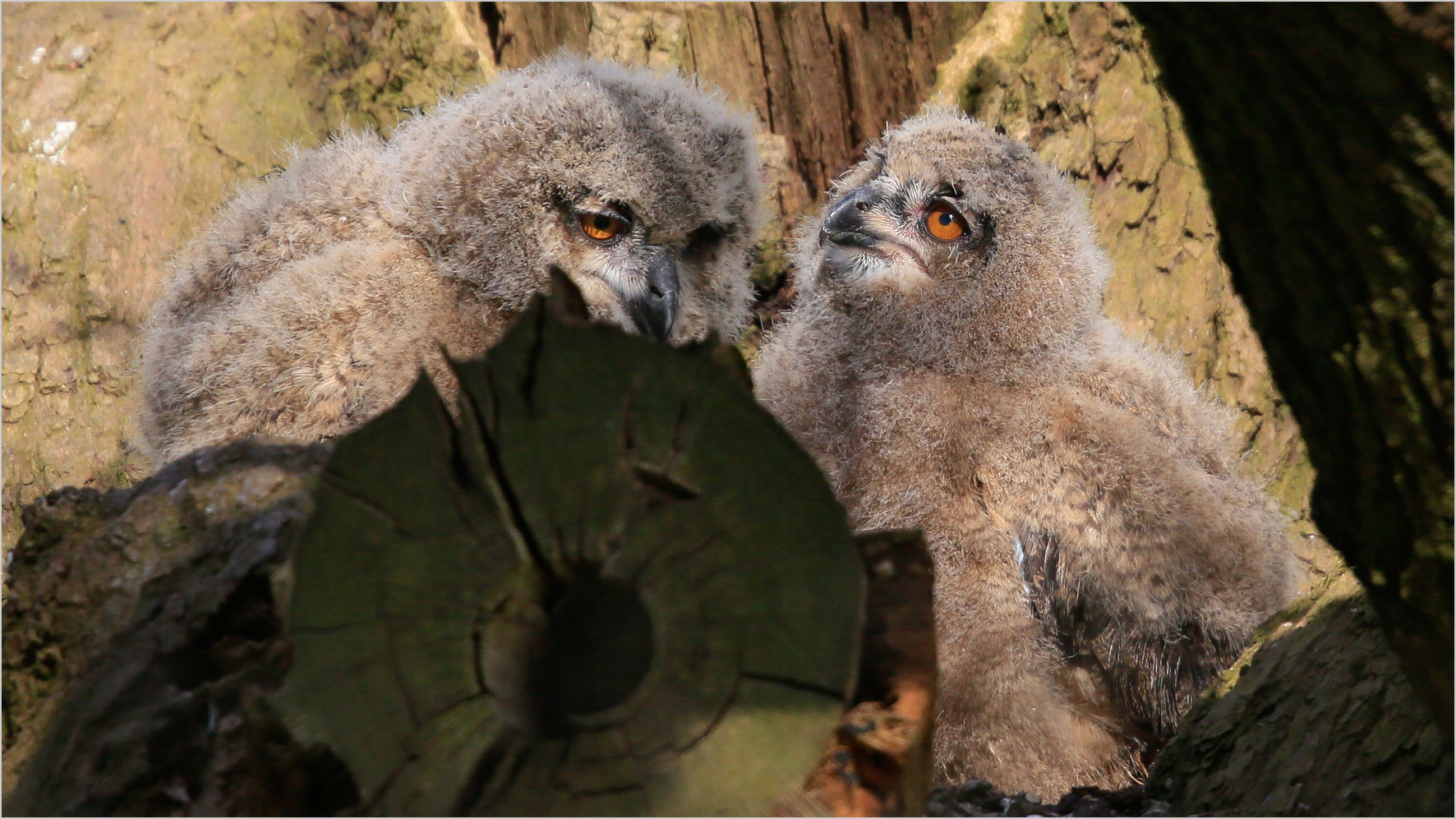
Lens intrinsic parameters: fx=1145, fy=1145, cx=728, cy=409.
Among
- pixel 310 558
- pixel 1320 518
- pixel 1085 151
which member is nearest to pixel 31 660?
pixel 310 558

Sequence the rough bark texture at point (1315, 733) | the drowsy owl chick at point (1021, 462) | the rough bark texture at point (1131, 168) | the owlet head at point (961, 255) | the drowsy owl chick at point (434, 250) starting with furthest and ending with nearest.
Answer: the rough bark texture at point (1131, 168) < the owlet head at point (961, 255) < the drowsy owl chick at point (434, 250) < the drowsy owl chick at point (1021, 462) < the rough bark texture at point (1315, 733)

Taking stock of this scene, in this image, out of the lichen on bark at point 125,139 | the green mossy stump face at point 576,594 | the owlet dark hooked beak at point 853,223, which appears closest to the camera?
the green mossy stump face at point 576,594

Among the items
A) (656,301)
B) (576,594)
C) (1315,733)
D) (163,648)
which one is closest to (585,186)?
(656,301)

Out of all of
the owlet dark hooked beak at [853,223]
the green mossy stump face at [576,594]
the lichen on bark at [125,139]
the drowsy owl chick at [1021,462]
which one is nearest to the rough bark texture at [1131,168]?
the drowsy owl chick at [1021,462]

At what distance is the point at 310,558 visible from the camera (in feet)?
5.62

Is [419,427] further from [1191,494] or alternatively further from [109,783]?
[1191,494]

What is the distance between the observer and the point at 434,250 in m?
3.90

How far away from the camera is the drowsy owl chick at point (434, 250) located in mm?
3541

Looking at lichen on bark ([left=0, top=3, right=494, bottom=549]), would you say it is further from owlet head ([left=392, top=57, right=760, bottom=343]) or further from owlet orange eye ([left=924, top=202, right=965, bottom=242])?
owlet orange eye ([left=924, top=202, right=965, bottom=242])

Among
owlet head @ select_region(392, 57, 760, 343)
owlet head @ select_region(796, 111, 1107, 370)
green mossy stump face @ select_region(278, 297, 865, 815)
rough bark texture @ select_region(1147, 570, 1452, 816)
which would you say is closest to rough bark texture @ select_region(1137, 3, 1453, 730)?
rough bark texture @ select_region(1147, 570, 1452, 816)

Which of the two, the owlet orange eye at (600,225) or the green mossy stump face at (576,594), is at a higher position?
the owlet orange eye at (600,225)

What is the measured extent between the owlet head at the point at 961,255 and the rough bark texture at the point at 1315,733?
4.06 feet

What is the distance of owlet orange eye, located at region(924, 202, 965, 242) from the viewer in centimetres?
390

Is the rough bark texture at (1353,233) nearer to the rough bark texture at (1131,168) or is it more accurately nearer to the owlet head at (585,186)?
the owlet head at (585,186)
